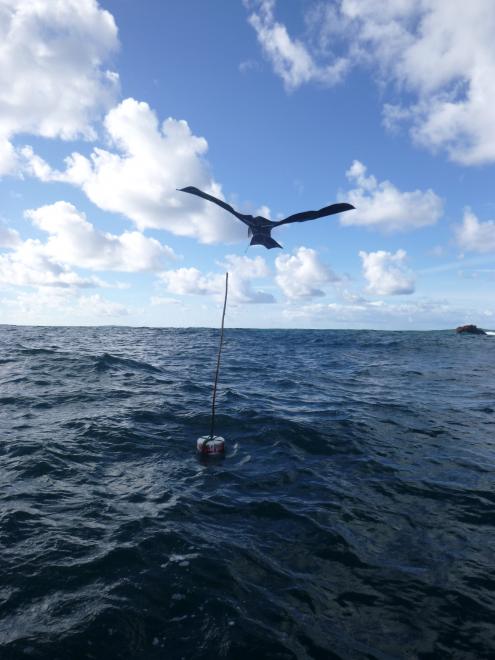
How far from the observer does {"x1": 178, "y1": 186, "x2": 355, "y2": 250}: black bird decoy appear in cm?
927

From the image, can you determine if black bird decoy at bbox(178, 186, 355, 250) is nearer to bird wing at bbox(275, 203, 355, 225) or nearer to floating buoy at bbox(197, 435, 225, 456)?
bird wing at bbox(275, 203, 355, 225)

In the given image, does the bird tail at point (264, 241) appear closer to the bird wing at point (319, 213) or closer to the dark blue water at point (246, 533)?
the bird wing at point (319, 213)

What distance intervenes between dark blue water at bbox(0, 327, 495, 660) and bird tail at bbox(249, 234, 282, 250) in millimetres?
6169

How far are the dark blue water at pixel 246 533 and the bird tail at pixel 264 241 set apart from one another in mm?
6169

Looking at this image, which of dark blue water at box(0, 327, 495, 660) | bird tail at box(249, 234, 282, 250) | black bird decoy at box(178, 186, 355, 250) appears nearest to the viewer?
dark blue water at box(0, 327, 495, 660)

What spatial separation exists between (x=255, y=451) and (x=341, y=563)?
505 cm

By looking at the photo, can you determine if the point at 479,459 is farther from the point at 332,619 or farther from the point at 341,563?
the point at 332,619

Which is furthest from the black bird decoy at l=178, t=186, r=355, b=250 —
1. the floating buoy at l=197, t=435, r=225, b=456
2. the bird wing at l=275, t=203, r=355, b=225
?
the floating buoy at l=197, t=435, r=225, b=456

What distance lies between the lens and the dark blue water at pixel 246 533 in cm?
472

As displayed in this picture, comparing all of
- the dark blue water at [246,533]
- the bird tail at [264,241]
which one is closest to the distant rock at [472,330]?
the dark blue water at [246,533]

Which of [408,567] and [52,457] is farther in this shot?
[52,457]

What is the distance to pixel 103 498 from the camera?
7867 millimetres

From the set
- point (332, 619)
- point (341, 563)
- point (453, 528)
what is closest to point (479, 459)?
point (453, 528)

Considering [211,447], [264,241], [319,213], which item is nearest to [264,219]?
[264,241]
